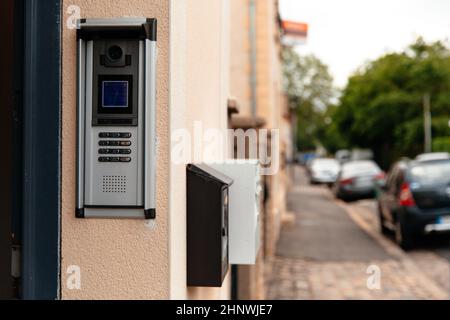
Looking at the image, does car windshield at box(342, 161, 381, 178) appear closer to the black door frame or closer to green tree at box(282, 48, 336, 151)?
the black door frame

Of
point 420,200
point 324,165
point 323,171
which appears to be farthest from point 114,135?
point 324,165

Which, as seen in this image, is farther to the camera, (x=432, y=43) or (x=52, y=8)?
(x=432, y=43)

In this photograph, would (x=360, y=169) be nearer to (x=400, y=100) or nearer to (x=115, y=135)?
(x=400, y=100)

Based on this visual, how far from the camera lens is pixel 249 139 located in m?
7.68

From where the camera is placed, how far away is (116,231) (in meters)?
2.60

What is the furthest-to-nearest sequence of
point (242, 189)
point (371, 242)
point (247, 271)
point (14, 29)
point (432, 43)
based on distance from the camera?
point (432, 43)
point (371, 242)
point (247, 271)
point (242, 189)
point (14, 29)

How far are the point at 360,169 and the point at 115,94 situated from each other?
71.8 ft

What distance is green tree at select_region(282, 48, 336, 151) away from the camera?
181 feet

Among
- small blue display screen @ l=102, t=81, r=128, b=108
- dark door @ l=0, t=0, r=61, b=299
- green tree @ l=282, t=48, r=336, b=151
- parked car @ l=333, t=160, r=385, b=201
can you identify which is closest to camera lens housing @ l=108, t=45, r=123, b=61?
small blue display screen @ l=102, t=81, r=128, b=108

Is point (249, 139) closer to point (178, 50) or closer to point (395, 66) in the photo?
point (178, 50)

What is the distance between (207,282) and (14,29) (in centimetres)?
138

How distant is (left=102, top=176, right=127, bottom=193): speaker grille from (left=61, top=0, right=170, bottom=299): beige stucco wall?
128 millimetres

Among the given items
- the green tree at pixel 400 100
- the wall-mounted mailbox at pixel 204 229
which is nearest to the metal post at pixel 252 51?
the wall-mounted mailbox at pixel 204 229
